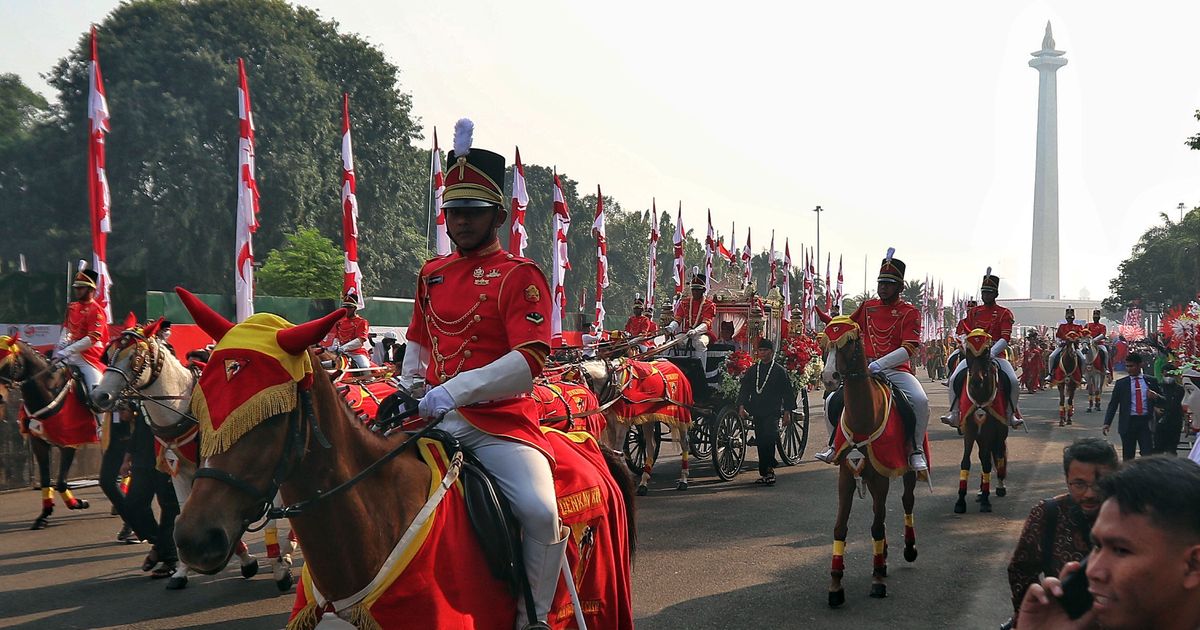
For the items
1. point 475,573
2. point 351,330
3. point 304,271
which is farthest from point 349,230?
point 304,271

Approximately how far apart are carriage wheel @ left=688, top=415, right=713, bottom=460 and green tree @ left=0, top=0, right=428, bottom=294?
25.7 metres

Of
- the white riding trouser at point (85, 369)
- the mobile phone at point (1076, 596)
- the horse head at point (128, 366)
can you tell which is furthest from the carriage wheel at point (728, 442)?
the mobile phone at point (1076, 596)

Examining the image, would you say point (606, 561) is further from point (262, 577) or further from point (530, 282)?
point (262, 577)

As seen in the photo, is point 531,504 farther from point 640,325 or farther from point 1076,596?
Answer: point 640,325

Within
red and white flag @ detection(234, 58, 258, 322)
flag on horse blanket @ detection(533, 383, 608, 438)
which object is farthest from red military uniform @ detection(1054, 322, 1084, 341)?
red and white flag @ detection(234, 58, 258, 322)

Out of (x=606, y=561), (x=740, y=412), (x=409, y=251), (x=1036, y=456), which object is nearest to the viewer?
(x=606, y=561)

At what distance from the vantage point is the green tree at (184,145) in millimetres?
35312

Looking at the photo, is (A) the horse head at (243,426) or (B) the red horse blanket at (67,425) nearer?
(A) the horse head at (243,426)

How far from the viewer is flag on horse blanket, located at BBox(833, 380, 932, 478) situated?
8.25 meters

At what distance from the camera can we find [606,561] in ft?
15.4

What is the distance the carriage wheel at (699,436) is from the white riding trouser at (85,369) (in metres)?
8.95

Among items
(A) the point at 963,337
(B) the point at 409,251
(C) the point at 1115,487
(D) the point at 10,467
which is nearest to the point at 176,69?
(B) the point at 409,251

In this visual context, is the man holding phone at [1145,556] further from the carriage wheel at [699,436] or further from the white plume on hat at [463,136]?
the carriage wheel at [699,436]

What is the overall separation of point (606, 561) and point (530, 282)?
1.61m
